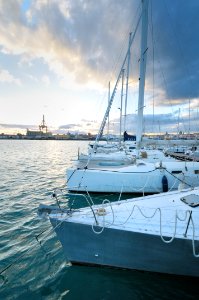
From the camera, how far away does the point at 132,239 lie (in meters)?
5.03

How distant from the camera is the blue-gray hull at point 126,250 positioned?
4.93m

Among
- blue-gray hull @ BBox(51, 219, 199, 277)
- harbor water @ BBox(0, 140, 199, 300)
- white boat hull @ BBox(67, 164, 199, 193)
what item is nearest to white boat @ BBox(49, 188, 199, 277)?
blue-gray hull @ BBox(51, 219, 199, 277)

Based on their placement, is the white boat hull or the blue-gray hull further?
the white boat hull

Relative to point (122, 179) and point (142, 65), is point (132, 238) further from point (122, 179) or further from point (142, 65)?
point (142, 65)

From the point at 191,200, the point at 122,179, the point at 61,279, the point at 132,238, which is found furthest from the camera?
the point at 122,179

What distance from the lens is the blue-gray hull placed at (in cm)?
493

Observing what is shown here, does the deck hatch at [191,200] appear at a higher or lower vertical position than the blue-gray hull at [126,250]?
higher

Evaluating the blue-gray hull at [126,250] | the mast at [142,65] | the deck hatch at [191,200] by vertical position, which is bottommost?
the blue-gray hull at [126,250]

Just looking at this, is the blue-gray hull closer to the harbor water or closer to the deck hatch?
the harbor water

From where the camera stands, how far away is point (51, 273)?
553cm

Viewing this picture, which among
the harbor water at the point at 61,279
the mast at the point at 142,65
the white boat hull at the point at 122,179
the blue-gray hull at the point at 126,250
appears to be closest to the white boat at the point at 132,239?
the blue-gray hull at the point at 126,250

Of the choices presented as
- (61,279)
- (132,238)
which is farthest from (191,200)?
(61,279)

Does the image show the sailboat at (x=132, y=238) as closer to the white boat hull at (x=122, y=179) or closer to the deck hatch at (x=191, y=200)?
the deck hatch at (x=191, y=200)

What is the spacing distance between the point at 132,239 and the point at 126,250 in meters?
0.38
